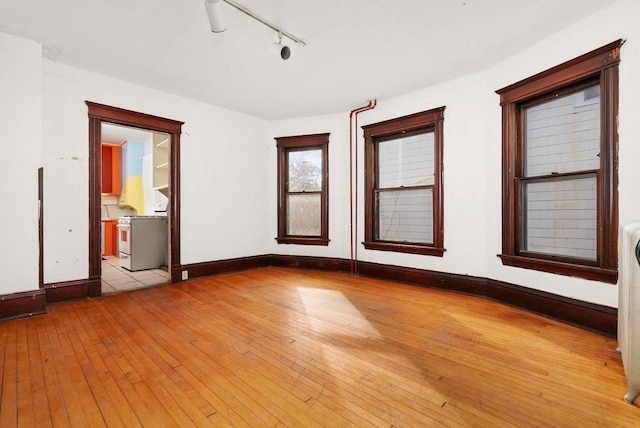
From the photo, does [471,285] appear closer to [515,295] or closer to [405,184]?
[515,295]

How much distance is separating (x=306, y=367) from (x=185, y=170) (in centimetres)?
354

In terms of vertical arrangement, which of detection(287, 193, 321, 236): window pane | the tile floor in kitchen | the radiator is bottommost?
the tile floor in kitchen

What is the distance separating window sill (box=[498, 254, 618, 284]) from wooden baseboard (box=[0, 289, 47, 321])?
485 centimetres

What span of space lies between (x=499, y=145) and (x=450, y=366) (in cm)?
257

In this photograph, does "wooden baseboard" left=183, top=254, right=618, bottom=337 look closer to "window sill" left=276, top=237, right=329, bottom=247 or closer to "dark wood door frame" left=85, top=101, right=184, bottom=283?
"window sill" left=276, top=237, right=329, bottom=247

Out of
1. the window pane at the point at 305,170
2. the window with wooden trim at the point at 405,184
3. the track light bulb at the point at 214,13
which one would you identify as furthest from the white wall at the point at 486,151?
the track light bulb at the point at 214,13

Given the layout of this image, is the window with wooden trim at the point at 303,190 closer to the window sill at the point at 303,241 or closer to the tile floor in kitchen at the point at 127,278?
the window sill at the point at 303,241

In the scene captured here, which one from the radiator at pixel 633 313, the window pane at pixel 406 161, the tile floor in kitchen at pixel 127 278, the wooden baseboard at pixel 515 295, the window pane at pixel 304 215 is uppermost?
the window pane at pixel 406 161

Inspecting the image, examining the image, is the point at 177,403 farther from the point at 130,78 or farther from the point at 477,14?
the point at 130,78

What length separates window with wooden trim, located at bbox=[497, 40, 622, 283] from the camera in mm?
2445

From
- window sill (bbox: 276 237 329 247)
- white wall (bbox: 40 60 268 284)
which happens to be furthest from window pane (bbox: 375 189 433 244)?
white wall (bbox: 40 60 268 284)

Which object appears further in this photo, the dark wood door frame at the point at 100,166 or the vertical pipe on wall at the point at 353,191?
the vertical pipe on wall at the point at 353,191

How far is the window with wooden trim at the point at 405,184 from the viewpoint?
396cm

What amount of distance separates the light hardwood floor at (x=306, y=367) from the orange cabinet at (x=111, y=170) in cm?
550
